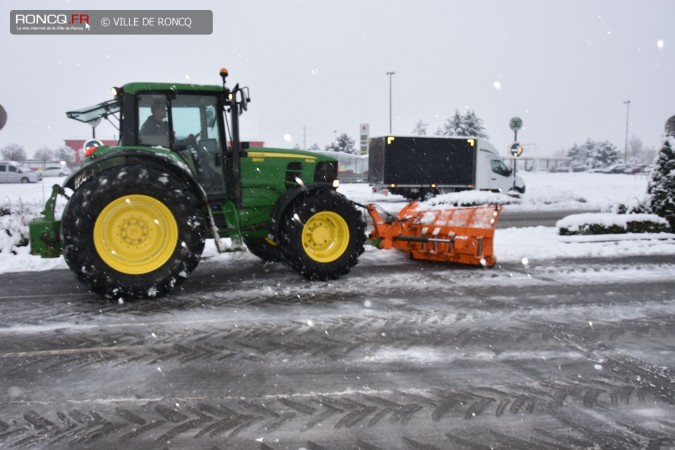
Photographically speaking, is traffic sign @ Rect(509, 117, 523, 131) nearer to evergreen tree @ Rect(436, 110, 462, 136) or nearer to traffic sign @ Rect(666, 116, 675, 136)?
traffic sign @ Rect(666, 116, 675, 136)

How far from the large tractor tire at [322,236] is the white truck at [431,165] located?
14919 millimetres

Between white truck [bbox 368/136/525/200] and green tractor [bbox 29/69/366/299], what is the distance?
14.5m

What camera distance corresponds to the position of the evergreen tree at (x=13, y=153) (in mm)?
81062

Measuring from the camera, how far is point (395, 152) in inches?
842

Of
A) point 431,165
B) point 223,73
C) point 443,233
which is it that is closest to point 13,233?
point 223,73

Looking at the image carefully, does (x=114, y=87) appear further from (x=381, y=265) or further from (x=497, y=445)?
(x=497, y=445)

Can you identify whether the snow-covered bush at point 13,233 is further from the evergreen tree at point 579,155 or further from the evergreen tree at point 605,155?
the evergreen tree at point 579,155

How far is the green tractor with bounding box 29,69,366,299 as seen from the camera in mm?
5367

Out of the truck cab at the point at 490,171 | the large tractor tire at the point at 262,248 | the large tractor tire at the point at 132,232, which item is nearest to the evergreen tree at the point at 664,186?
the large tractor tire at the point at 262,248

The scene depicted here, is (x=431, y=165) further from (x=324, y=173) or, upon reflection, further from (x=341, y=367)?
(x=341, y=367)

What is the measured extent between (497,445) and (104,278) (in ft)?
13.7

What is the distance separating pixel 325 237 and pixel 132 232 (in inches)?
94.7

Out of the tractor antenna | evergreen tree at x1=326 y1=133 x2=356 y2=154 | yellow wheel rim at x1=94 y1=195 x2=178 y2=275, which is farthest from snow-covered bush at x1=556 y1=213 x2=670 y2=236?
evergreen tree at x1=326 y1=133 x2=356 y2=154

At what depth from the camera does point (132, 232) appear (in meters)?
5.59
